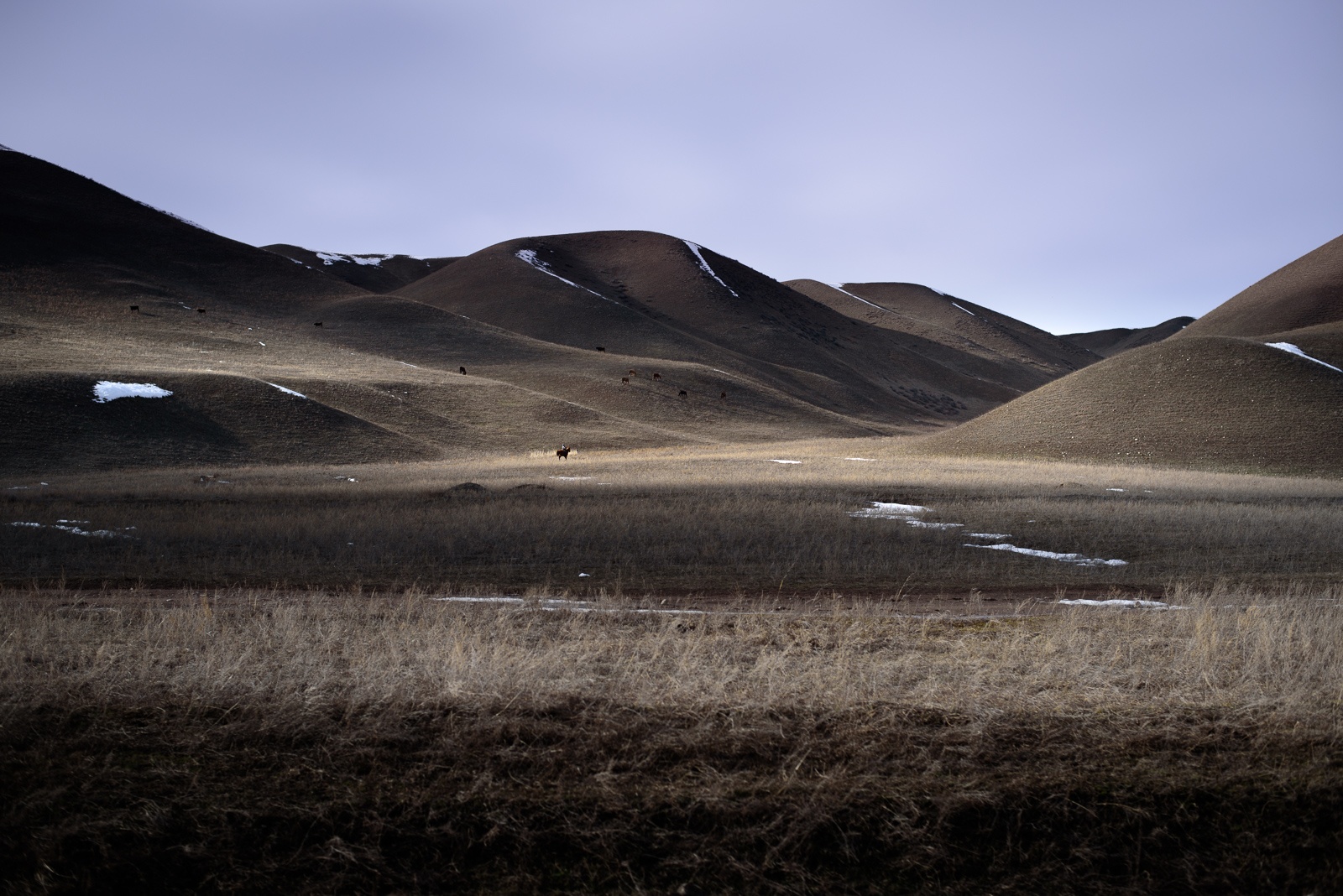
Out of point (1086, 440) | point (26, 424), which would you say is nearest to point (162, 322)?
point (26, 424)

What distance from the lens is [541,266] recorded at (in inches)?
6048

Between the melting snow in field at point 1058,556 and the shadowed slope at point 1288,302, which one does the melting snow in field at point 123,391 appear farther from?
the shadowed slope at point 1288,302

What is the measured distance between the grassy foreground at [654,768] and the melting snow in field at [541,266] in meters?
129

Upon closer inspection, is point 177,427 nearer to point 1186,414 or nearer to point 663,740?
point 663,740

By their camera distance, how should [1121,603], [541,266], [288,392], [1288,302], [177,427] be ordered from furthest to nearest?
[541,266] < [1288,302] < [288,392] < [177,427] < [1121,603]

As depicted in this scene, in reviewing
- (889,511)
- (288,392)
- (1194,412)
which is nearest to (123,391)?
(288,392)

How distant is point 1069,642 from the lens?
827 centimetres

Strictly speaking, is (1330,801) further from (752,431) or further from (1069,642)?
(752,431)

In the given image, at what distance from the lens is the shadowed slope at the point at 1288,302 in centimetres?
11306

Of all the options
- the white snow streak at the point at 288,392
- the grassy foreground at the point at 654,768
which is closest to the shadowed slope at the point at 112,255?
the white snow streak at the point at 288,392

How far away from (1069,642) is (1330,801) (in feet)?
10.7

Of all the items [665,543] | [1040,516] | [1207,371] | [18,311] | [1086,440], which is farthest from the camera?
[18,311]

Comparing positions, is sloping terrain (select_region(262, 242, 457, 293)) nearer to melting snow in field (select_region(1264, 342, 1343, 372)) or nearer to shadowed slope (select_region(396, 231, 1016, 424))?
shadowed slope (select_region(396, 231, 1016, 424))

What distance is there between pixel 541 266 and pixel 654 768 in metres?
154
